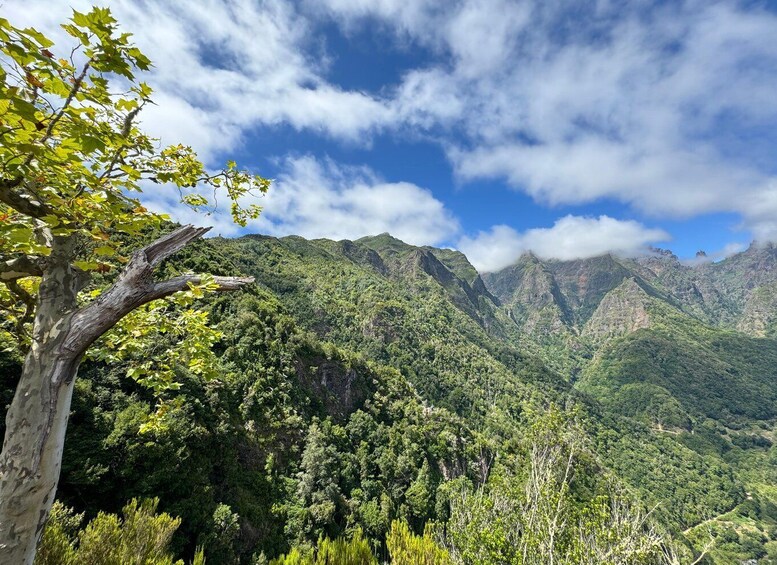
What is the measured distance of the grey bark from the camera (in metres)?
2.84

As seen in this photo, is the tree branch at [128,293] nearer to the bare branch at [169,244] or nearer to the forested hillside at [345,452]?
the bare branch at [169,244]

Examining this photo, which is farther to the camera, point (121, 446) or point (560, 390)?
point (560, 390)

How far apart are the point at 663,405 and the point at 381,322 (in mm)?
175753

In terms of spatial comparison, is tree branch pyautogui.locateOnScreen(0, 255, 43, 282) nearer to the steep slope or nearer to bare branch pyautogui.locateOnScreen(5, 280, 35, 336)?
bare branch pyautogui.locateOnScreen(5, 280, 35, 336)

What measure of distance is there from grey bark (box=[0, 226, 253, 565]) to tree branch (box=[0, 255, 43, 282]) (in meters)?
0.20

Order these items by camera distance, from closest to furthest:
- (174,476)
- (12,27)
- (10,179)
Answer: (12,27), (10,179), (174,476)

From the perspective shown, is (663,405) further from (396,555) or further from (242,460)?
(396,555)

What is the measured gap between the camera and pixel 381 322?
462 ft

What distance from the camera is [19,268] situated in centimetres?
370

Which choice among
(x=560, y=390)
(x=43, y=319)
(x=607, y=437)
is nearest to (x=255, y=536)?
(x=43, y=319)

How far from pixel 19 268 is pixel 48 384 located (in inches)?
59.0

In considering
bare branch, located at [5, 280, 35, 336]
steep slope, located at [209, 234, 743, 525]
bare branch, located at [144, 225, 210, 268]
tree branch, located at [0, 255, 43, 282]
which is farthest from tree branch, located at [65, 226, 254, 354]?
steep slope, located at [209, 234, 743, 525]

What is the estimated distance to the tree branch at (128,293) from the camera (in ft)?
10.6

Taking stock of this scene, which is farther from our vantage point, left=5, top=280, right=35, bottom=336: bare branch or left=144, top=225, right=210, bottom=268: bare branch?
left=5, top=280, right=35, bottom=336: bare branch
